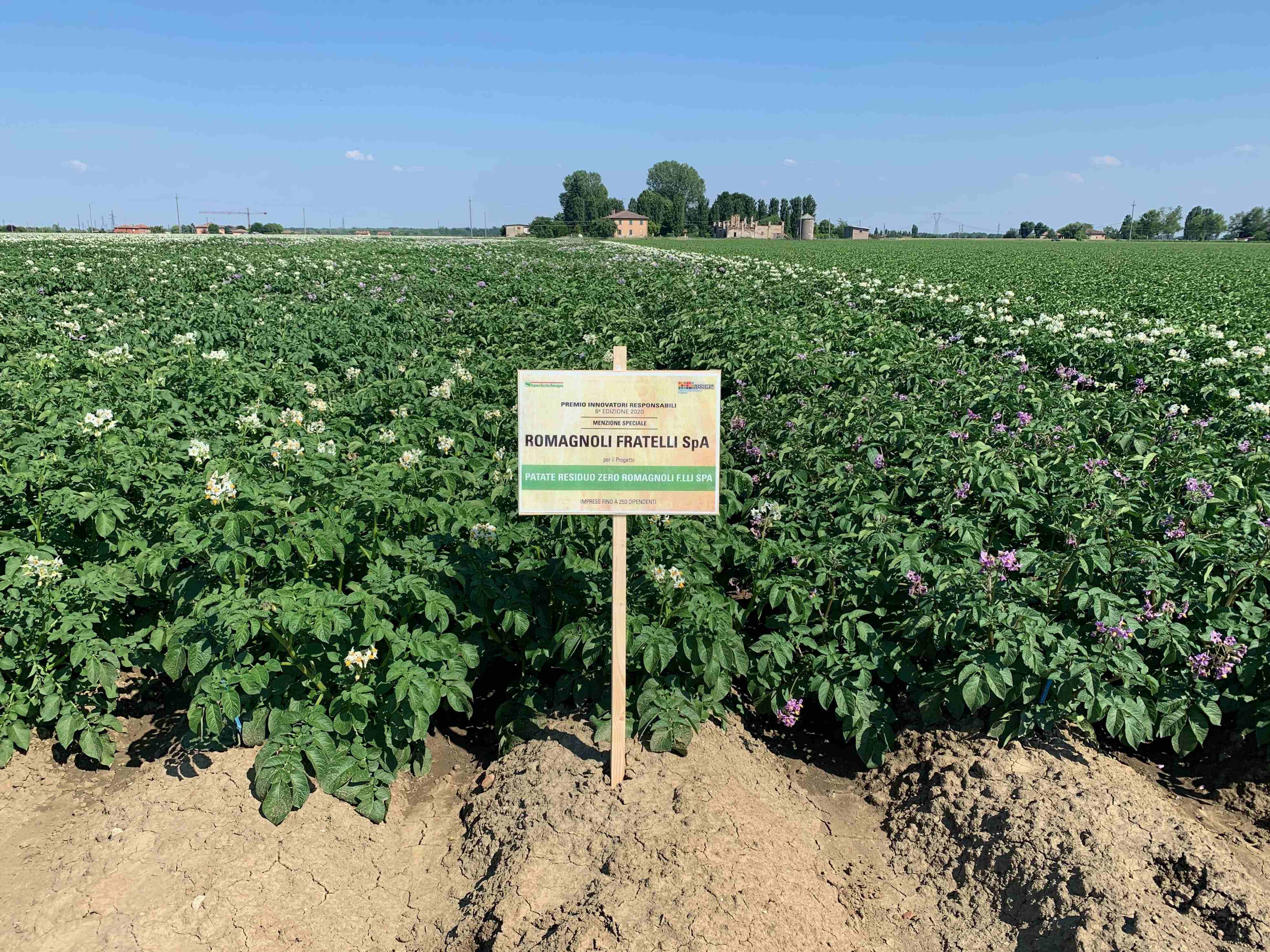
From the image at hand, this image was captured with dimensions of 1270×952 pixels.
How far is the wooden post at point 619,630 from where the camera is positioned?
2869 millimetres

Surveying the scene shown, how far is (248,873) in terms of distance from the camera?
8.93ft

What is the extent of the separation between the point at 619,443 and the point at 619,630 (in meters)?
0.71

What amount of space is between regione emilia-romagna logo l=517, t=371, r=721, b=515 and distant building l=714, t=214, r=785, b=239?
122 m

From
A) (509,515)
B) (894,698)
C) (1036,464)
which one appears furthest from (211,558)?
(1036,464)

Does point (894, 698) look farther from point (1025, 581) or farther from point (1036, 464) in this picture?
point (1036, 464)

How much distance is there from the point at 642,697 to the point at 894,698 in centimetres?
136

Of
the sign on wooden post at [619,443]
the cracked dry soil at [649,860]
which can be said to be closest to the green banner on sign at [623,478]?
the sign on wooden post at [619,443]

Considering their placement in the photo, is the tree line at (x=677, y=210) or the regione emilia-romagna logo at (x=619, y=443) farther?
the tree line at (x=677, y=210)

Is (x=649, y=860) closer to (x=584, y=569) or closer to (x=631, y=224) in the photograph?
(x=584, y=569)

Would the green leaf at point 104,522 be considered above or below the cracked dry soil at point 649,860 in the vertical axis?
above

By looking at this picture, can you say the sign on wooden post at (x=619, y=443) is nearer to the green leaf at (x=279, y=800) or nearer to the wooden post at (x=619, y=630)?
the wooden post at (x=619, y=630)

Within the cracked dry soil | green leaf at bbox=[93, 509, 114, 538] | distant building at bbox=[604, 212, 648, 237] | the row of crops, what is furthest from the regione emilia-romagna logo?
distant building at bbox=[604, 212, 648, 237]

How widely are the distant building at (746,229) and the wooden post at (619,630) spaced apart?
122 m

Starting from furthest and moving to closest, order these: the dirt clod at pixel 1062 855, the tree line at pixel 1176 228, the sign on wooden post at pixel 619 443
A: 1. the tree line at pixel 1176 228
2. the sign on wooden post at pixel 619 443
3. the dirt clod at pixel 1062 855
